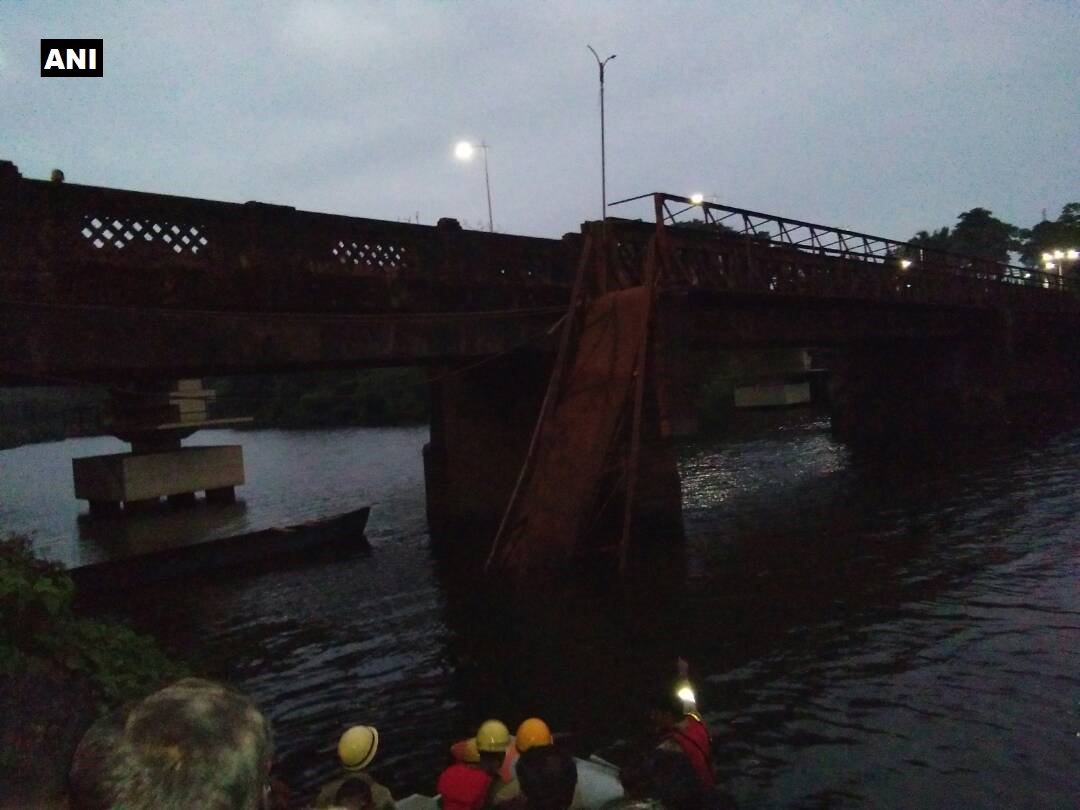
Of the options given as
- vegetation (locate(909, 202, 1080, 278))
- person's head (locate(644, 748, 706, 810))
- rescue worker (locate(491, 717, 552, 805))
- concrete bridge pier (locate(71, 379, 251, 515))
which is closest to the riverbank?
rescue worker (locate(491, 717, 552, 805))

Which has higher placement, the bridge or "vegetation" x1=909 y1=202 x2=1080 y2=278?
"vegetation" x1=909 y1=202 x2=1080 y2=278

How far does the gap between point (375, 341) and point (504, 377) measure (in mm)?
6083

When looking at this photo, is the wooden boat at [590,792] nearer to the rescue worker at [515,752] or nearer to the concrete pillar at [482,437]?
the rescue worker at [515,752]

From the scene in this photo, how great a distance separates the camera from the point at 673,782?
5074mm

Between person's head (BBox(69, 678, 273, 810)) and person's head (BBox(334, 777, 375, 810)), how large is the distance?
361 centimetres

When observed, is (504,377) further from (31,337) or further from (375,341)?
(31,337)

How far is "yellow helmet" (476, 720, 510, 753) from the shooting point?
6.54 meters

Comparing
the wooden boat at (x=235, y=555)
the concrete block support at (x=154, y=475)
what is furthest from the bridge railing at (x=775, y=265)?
the concrete block support at (x=154, y=475)

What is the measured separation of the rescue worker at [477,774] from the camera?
6137 mm

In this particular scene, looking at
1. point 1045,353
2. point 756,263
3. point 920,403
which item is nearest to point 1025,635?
point 756,263

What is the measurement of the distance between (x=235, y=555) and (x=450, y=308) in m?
8.71

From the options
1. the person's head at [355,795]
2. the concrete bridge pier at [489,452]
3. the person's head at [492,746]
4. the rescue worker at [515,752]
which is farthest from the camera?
the concrete bridge pier at [489,452]

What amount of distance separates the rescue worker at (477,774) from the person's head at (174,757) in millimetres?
4351

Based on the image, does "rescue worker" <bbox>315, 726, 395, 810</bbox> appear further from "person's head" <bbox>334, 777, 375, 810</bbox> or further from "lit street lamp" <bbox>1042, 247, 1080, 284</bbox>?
"lit street lamp" <bbox>1042, 247, 1080, 284</bbox>
